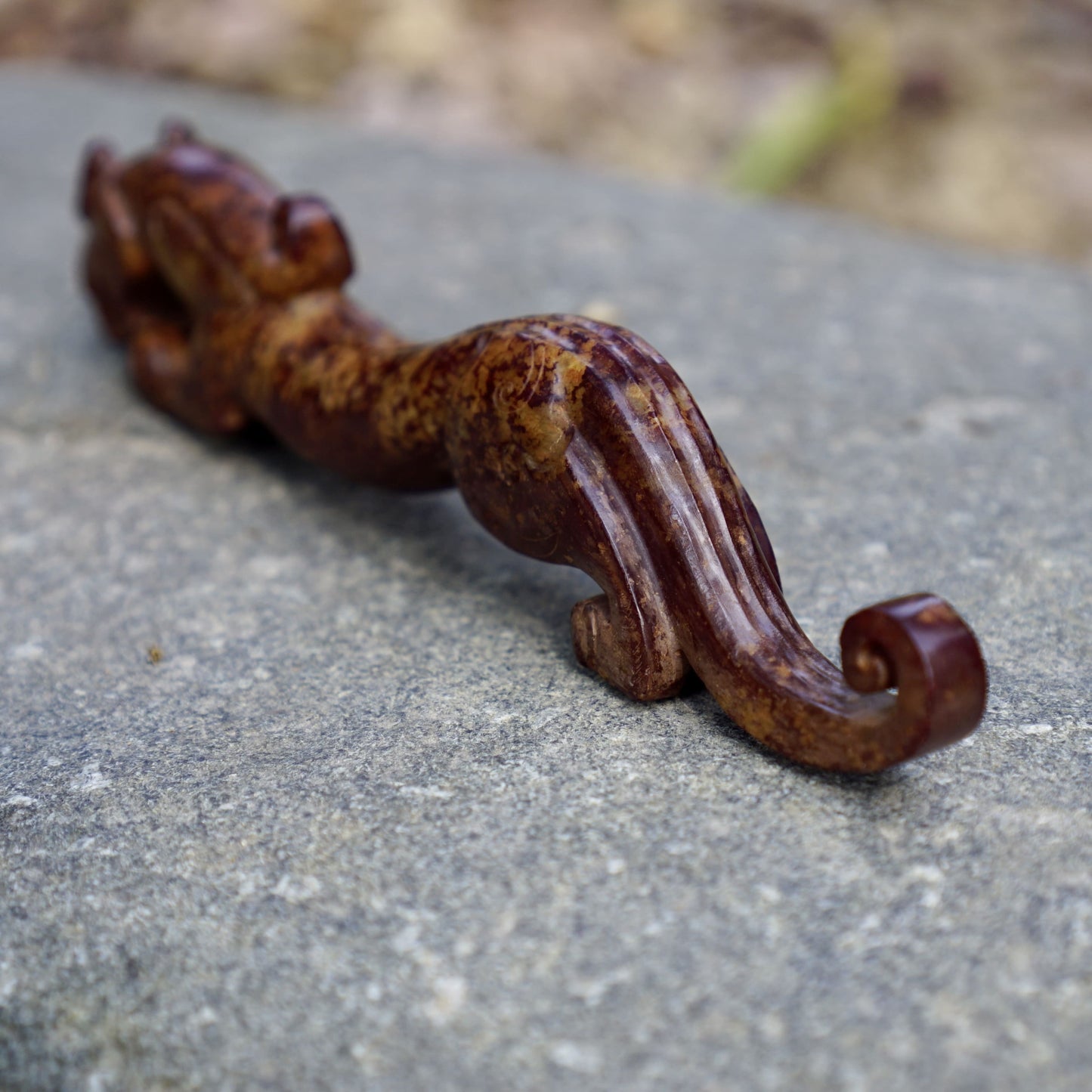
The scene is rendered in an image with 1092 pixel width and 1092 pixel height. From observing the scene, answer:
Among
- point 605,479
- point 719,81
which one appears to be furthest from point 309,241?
point 719,81

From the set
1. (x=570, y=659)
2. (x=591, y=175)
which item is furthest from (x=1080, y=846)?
(x=591, y=175)

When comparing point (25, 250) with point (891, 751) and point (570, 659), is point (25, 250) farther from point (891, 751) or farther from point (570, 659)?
point (891, 751)

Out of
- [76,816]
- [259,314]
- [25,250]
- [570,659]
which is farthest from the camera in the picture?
[25,250]

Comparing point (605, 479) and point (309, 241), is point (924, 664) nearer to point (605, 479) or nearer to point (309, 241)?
point (605, 479)

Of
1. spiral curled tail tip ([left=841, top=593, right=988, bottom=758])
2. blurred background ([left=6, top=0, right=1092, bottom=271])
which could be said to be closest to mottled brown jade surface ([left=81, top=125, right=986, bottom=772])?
Result: spiral curled tail tip ([left=841, top=593, right=988, bottom=758])

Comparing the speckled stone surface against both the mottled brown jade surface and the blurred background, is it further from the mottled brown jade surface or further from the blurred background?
the blurred background
